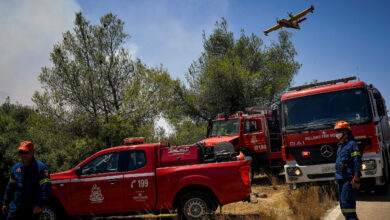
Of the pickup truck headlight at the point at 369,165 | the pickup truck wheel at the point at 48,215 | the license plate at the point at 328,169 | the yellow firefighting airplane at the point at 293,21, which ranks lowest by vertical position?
the pickup truck wheel at the point at 48,215

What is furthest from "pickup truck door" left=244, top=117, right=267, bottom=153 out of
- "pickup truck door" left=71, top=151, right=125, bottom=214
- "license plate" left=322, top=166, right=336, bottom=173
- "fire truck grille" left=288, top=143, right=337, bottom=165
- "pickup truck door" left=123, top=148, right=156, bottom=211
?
"pickup truck door" left=71, top=151, right=125, bottom=214

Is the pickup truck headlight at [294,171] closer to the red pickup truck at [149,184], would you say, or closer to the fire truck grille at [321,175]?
the fire truck grille at [321,175]

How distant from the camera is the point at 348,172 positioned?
16.4 ft

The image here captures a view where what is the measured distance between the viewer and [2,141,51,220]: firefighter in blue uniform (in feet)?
13.8

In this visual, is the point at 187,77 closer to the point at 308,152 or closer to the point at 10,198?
the point at 308,152

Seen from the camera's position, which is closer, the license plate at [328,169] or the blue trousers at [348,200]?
the blue trousers at [348,200]

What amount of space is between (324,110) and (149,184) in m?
4.83

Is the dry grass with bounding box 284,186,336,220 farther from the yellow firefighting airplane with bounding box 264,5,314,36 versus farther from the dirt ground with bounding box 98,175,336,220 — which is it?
the yellow firefighting airplane with bounding box 264,5,314,36

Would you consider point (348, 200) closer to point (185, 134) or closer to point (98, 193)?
point (98, 193)

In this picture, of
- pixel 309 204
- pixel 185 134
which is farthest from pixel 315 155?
pixel 185 134

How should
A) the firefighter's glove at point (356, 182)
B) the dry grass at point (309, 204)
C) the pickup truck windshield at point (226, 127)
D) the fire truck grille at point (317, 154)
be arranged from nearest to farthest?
1. the firefighter's glove at point (356, 182)
2. the dry grass at point (309, 204)
3. the fire truck grille at point (317, 154)
4. the pickup truck windshield at point (226, 127)

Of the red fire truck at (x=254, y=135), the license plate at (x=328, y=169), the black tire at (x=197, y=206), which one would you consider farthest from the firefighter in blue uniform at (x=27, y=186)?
the red fire truck at (x=254, y=135)

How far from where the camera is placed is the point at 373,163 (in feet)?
24.1

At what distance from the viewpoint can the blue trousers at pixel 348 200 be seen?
4.81 meters
